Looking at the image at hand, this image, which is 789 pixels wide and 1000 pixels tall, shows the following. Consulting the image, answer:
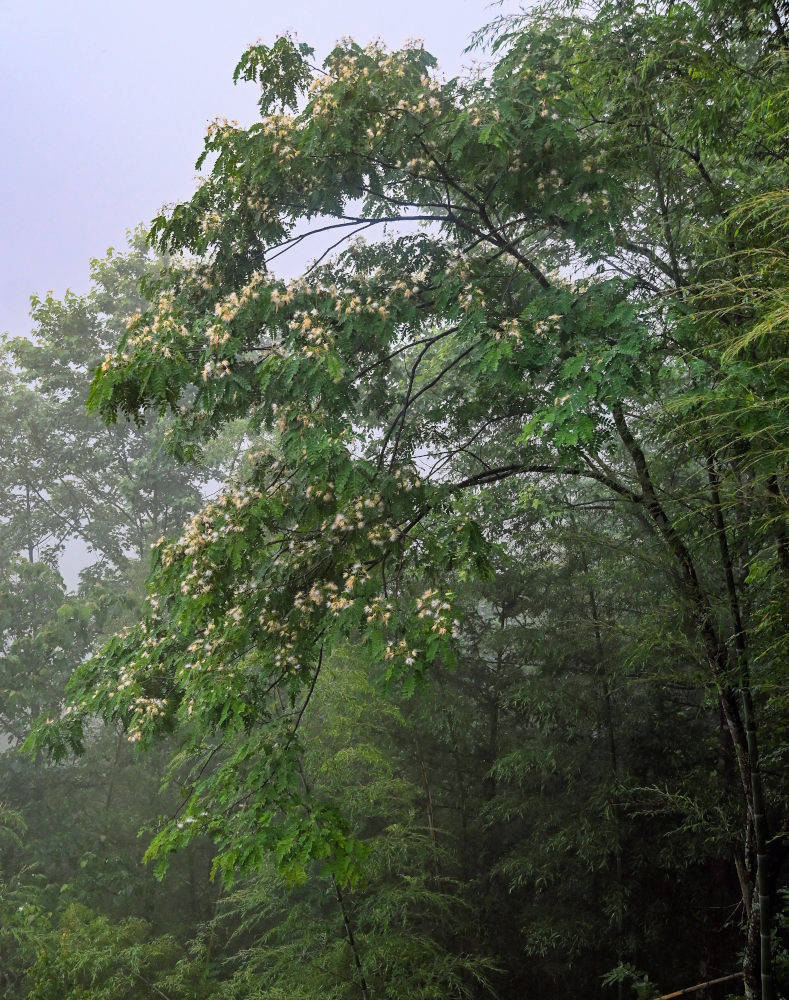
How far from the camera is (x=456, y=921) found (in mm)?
6488

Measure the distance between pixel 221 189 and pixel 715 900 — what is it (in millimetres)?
7121

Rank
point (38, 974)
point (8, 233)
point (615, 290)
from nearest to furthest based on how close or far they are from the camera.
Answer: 1. point (615, 290)
2. point (38, 974)
3. point (8, 233)

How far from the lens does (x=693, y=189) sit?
529cm

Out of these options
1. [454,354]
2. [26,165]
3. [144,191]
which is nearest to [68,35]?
[144,191]

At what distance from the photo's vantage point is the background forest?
3539 mm

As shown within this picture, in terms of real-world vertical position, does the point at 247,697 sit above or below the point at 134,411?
below

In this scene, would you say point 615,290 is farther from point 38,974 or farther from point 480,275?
point 38,974

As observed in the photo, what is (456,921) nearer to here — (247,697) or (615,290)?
(247,697)

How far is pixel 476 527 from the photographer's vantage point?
3.89 meters

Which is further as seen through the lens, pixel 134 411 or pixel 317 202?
pixel 317 202

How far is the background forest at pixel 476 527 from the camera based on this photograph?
354 cm

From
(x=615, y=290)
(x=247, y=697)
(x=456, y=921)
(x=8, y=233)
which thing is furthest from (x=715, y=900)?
(x=8, y=233)

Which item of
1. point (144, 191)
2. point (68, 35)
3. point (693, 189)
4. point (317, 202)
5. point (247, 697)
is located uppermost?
point (68, 35)

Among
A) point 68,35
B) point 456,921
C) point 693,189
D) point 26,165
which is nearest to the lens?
point 693,189
